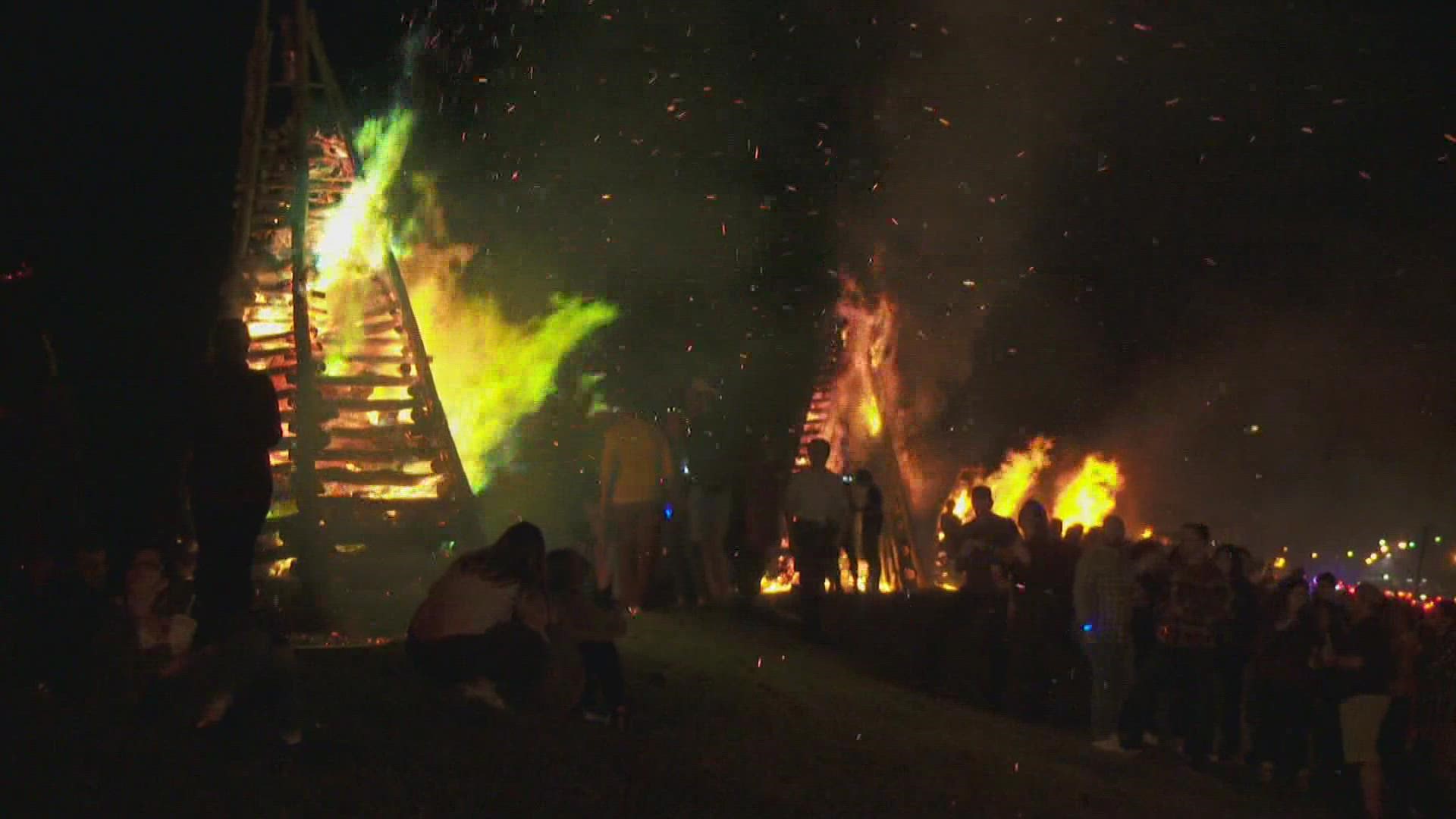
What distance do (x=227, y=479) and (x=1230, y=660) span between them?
8.66 m

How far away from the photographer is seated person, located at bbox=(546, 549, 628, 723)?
8.72m

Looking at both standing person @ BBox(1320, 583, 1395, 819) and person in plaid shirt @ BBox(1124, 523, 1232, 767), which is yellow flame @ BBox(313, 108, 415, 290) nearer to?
person in plaid shirt @ BBox(1124, 523, 1232, 767)

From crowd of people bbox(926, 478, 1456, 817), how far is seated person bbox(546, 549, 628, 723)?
16.2 feet

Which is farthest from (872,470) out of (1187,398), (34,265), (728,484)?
(1187,398)

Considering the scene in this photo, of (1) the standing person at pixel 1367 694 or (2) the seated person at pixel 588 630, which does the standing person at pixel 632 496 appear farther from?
(1) the standing person at pixel 1367 694

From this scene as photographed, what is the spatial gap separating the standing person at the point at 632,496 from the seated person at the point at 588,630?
4.57 meters

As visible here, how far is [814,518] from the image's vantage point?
14.6 metres

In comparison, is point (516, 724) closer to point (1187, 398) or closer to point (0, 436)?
point (0, 436)

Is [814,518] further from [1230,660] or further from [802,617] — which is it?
[1230,660]

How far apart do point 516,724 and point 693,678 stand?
2.71 metres

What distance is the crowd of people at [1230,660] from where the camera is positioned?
11.1 m

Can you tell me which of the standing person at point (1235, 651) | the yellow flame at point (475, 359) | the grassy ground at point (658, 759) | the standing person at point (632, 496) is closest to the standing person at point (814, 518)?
the grassy ground at point (658, 759)

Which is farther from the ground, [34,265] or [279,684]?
[34,265]

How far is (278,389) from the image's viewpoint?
13758 millimetres
